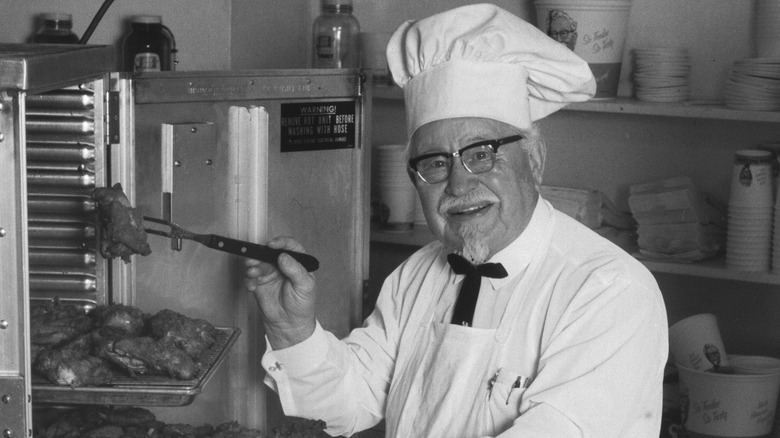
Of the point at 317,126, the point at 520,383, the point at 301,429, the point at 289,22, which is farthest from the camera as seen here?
the point at 289,22

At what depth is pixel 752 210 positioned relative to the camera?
3051 mm

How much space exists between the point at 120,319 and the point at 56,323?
0.36ft

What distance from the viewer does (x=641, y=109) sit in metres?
3.21

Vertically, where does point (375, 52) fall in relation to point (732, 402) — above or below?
above

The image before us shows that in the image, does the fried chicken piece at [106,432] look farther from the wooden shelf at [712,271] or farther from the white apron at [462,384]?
the wooden shelf at [712,271]

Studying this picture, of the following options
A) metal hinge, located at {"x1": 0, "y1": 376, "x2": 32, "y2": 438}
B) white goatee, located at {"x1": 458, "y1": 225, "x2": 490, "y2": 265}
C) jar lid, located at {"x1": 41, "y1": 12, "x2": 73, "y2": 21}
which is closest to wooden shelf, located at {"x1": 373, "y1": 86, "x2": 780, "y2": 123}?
white goatee, located at {"x1": 458, "y1": 225, "x2": 490, "y2": 265}

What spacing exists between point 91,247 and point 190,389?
51cm

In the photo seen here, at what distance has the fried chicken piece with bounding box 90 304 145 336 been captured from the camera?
1819 millimetres

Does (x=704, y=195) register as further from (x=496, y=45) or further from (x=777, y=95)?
(x=496, y=45)

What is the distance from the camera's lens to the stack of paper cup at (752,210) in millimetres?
3045

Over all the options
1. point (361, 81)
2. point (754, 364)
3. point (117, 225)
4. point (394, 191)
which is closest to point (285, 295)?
point (117, 225)

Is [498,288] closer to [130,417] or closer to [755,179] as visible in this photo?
[130,417]

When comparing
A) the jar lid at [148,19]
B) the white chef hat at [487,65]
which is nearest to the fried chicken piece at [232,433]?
the white chef hat at [487,65]

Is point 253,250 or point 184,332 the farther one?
point 253,250
